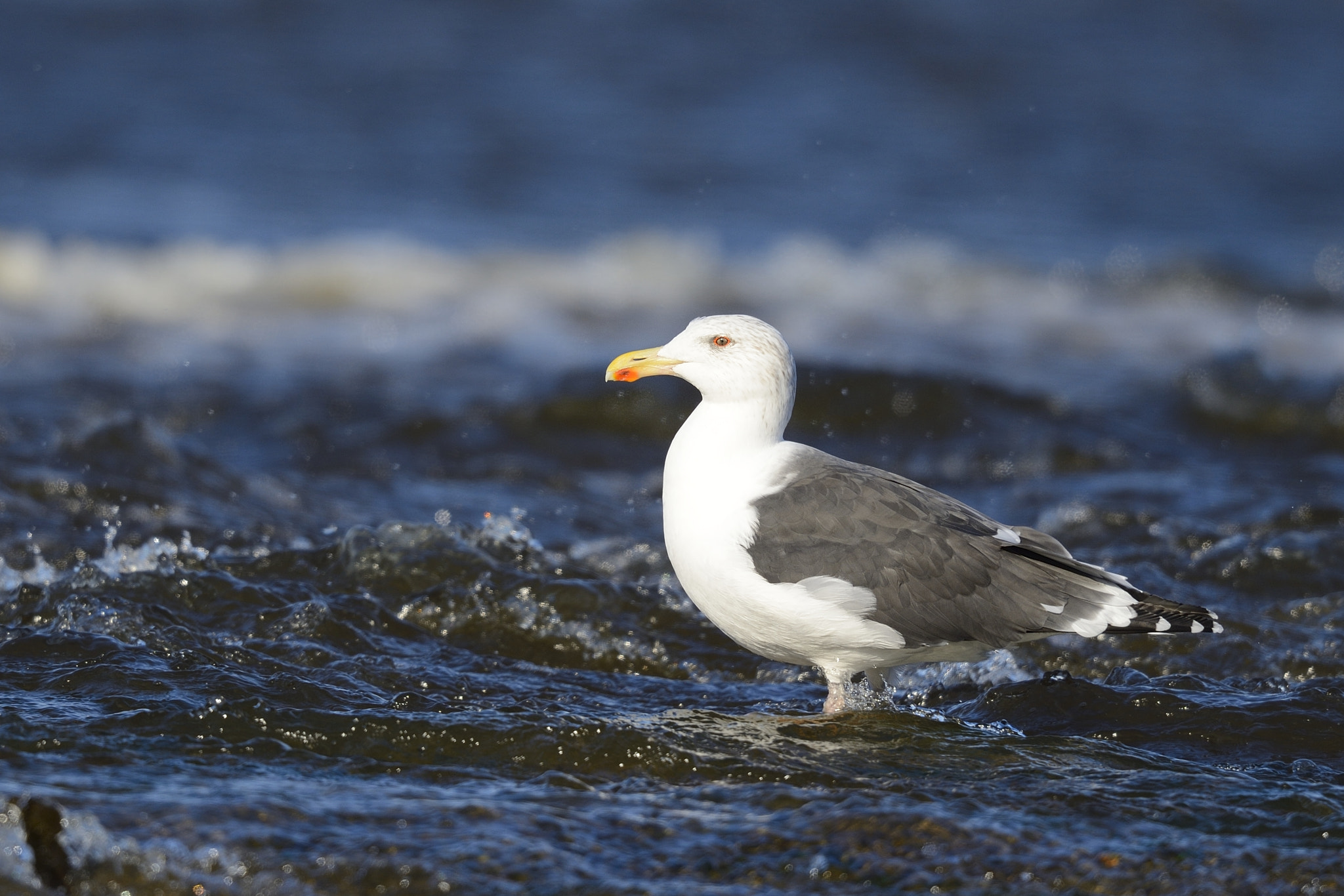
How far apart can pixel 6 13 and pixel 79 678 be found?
1939 centimetres

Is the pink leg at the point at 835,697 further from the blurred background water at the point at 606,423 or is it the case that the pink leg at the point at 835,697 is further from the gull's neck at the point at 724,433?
the gull's neck at the point at 724,433

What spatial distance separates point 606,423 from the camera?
9367 mm

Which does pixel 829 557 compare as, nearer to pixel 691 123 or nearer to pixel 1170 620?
pixel 1170 620

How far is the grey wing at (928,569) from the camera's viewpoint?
188 inches

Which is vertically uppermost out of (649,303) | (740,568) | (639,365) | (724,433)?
(649,303)

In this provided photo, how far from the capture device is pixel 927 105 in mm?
21000

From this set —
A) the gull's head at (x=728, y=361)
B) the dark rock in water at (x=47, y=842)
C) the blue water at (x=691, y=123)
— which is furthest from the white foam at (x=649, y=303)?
the dark rock in water at (x=47, y=842)

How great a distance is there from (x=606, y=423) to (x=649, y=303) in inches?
164

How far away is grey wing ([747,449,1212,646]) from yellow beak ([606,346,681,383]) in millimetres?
614

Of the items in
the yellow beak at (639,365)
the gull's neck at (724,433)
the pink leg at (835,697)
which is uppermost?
the yellow beak at (639,365)

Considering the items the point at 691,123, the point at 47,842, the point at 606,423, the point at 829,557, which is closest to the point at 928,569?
the point at 829,557

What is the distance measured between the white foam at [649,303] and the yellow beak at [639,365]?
544 centimetres

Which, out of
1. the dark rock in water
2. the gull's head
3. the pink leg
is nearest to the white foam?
the gull's head

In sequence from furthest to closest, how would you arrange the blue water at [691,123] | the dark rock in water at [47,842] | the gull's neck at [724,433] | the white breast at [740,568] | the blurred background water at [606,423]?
the blue water at [691,123] < the gull's neck at [724,433] < the white breast at [740,568] < the blurred background water at [606,423] < the dark rock in water at [47,842]
